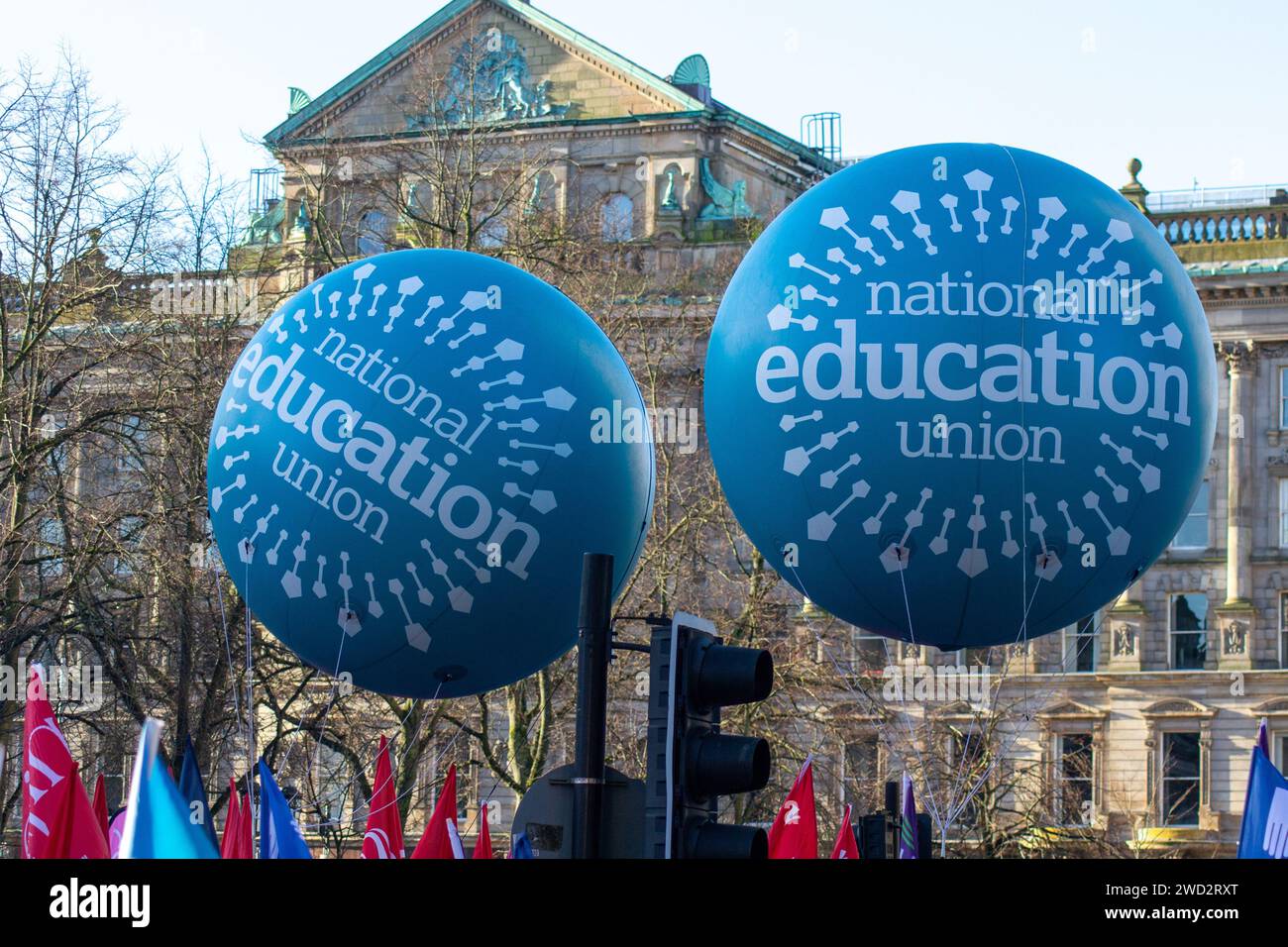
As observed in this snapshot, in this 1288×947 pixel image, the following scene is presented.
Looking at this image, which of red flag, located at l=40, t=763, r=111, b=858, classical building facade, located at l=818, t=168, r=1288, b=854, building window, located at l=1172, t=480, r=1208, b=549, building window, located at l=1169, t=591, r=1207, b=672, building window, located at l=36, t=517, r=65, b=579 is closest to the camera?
red flag, located at l=40, t=763, r=111, b=858

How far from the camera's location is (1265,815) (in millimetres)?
10984

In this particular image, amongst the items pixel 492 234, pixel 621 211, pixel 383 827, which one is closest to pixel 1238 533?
pixel 621 211

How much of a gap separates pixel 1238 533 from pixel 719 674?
50254 mm

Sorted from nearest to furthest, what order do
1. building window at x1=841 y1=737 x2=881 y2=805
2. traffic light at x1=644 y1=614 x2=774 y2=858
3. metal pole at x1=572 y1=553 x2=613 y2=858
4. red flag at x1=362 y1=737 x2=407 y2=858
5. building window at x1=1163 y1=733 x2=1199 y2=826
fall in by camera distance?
traffic light at x1=644 y1=614 x2=774 y2=858, metal pole at x1=572 y1=553 x2=613 y2=858, red flag at x1=362 y1=737 x2=407 y2=858, building window at x1=841 y1=737 x2=881 y2=805, building window at x1=1163 y1=733 x2=1199 y2=826

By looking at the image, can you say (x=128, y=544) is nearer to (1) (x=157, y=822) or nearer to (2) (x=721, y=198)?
(1) (x=157, y=822)

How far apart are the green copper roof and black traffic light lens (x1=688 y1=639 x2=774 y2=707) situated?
46302 mm

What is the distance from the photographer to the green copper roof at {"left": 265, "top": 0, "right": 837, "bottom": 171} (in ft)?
179

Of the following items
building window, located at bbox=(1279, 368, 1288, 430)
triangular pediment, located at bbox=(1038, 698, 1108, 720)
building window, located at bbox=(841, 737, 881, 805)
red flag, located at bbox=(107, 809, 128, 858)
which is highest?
building window, located at bbox=(1279, 368, 1288, 430)

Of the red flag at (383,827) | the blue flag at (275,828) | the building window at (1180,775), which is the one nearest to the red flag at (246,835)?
the red flag at (383,827)

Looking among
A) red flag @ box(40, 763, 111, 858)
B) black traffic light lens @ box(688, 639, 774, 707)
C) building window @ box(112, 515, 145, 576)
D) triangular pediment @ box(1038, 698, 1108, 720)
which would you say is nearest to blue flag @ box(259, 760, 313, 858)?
red flag @ box(40, 763, 111, 858)

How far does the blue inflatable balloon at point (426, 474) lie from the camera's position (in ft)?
35.3

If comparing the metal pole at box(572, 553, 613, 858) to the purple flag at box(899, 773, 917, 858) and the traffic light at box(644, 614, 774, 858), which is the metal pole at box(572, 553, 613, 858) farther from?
the purple flag at box(899, 773, 917, 858)

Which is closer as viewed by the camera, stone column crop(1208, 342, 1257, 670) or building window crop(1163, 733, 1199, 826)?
building window crop(1163, 733, 1199, 826)
